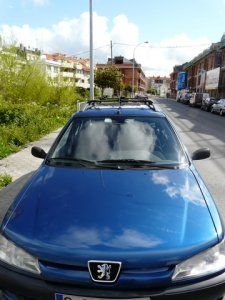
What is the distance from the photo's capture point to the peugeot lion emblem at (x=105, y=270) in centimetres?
241

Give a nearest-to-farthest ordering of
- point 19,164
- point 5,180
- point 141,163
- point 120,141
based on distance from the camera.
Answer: point 141,163 < point 120,141 < point 5,180 < point 19,164

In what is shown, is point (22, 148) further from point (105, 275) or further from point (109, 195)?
point (105, 275)

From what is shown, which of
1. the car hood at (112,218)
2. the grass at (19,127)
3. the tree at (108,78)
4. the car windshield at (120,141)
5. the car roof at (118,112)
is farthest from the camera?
the tree at (108,78)

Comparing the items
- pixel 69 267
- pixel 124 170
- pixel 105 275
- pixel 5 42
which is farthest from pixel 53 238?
pixel 5 42

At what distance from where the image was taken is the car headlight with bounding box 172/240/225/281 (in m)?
2.46

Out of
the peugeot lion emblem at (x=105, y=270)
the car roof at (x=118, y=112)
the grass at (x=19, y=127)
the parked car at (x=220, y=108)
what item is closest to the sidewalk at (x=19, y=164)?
the grass at (x=19, y=127)

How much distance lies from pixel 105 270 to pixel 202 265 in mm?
658

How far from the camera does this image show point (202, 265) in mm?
2521

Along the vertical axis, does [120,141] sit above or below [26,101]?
above

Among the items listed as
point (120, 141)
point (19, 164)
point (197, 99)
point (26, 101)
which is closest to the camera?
point (120, 141)

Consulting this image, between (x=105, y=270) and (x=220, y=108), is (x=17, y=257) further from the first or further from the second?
(x=220, y=108)

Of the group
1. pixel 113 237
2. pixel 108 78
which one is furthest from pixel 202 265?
pixel 108 78

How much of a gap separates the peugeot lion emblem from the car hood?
4cm

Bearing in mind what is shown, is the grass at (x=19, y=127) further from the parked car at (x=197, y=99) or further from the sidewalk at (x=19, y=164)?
the parked car at (x=197, y=99)
